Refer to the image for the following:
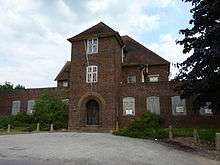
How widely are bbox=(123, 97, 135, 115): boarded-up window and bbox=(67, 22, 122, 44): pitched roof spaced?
644cm

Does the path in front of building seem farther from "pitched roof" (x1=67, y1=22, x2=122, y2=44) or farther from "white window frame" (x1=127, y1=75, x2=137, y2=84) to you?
"white window frame" (x1=127, y1=75, x2=137, y2=84)

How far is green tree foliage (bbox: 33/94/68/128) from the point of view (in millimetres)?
32844

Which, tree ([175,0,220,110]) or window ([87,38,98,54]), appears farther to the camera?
window ([87,38,98,54])

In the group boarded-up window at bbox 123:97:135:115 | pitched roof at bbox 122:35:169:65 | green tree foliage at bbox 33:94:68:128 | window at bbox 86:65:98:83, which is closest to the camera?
green tree foliage at bbox 33:94:68:128

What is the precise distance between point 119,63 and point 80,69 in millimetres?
4489

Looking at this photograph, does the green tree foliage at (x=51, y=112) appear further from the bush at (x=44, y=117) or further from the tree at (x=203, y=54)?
the tree at (x=203, y=54)

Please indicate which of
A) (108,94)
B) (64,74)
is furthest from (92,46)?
(64,74)

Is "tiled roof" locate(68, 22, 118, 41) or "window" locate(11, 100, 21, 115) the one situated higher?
"tiled roof" locate(68, 22, 118, 41)

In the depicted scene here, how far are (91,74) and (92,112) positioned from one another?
12.5 feet

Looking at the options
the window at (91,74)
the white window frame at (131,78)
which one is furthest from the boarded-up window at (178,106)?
the window at (91,74)

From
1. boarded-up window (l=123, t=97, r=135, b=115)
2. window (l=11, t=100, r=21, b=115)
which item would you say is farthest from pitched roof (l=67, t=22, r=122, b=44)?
window (l=11, t=100, r=21, b=115)

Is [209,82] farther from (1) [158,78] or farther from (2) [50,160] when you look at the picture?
(1) [158,78]

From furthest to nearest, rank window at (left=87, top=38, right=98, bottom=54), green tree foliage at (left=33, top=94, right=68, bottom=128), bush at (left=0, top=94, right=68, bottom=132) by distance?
window at (left=87, top=38, right=98, bottom=54) < green tree foliage at (left=33, top=94, right=68, bottom=128) < bush at (left=0, top=94, right=68, bottom=132)

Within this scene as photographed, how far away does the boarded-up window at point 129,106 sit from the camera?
32969mm
